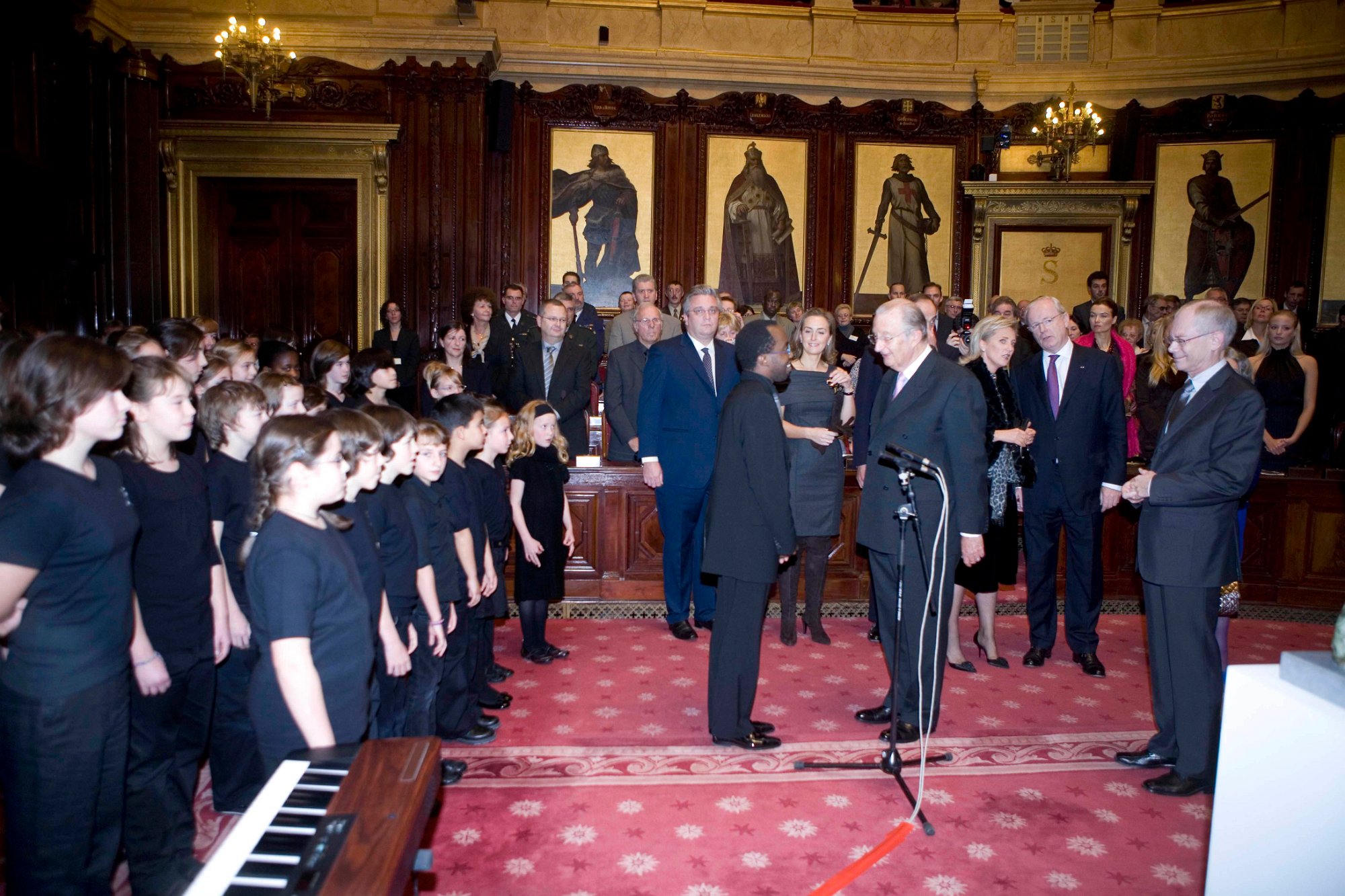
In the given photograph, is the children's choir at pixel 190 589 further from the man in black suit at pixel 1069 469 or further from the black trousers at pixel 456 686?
the man in black suit at pixel 1069 469

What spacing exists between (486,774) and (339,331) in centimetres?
848

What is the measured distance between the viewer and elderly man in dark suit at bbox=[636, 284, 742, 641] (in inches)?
210

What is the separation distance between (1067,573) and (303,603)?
164 inches

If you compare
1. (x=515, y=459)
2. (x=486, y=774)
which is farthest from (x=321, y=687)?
(x=515, y=459)

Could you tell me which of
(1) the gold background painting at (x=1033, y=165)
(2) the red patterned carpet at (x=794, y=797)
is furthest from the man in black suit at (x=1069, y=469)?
(1) the gold background painting at (x=1033, y=165)

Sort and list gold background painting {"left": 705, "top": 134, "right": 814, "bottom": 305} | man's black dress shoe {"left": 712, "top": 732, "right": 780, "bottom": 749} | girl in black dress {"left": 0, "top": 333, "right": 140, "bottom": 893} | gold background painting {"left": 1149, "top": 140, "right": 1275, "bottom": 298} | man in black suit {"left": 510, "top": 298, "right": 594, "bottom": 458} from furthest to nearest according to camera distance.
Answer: gold background painting {"left": 705, "top": 134, "right": 814, "bottom": 305} → gold background painting {"left": 1149, "top": 140, "right": 1275, "bottom": 298} → man in black suit {"left": 510, "top": 298, "right": 594, "bottom": 458} → man's black dress shoe {"left": 712, "top": 732, "right": 780, "bottom": 749} → girl in black dress {"left": 0, "top": 333, "right": 140, "bottom": 893}

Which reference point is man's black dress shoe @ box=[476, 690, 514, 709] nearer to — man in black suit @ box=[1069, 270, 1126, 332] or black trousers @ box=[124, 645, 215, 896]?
black trousers @ box=[124, 645, 215, 896]

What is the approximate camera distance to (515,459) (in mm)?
4629

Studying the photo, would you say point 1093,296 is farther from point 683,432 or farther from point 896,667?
point 896,667

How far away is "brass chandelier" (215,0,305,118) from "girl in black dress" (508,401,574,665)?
20.4ft

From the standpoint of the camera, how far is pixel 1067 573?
5141mm

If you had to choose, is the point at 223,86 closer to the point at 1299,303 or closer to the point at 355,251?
the point at 355,251

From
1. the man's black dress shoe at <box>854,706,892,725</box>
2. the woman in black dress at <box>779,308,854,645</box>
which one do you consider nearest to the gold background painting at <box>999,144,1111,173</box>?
the woman in black dress at <box>779,308,854,645</box>

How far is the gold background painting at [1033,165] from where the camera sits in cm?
1191
